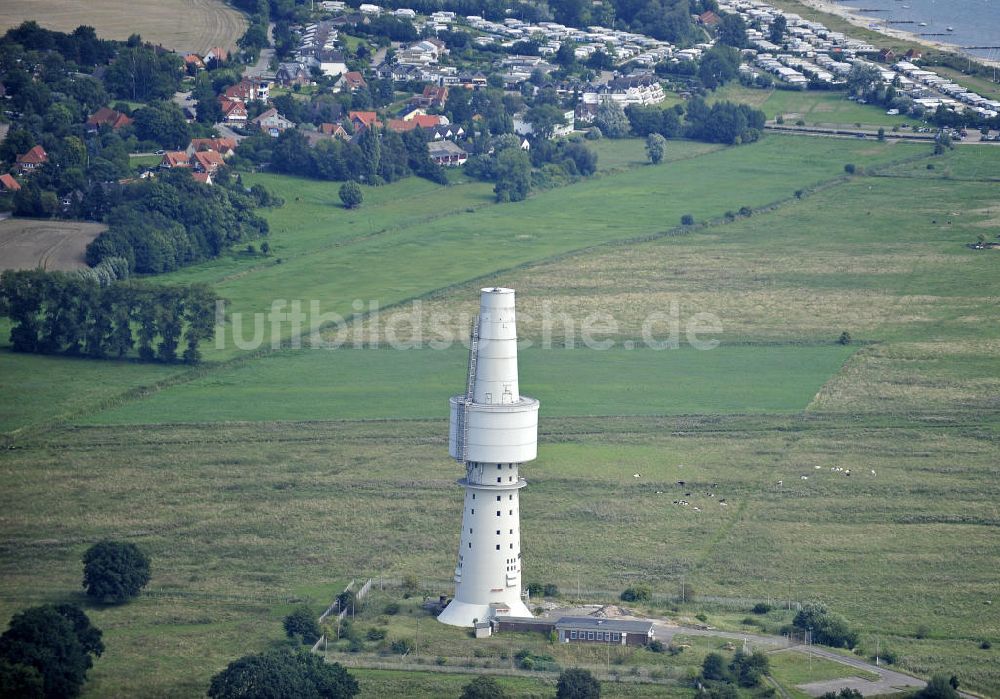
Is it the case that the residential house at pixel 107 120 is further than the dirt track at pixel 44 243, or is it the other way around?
the residential house at pixel 107 120

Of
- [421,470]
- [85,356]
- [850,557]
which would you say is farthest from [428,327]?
[850,557]

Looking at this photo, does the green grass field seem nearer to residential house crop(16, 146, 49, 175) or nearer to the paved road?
the paved road

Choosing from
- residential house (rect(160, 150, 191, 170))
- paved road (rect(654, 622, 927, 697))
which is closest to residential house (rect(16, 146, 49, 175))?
residential house (rect(160, 150, 191, 170))

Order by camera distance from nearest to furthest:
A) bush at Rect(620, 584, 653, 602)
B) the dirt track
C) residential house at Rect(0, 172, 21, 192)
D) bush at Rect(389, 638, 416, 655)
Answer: bush at Rect(389, 638, 416, 655) < bush at Rect(620, 584, 653, 602) < the dirt track < residential house at Rect(0, 172, 21, 192)

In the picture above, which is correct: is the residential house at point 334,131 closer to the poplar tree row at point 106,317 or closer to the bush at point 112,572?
the poplar tree row at point 106,317

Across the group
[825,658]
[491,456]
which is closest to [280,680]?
[491,456]

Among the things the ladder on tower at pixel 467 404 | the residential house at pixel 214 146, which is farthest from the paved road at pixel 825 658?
the residential house at pixel 214 146
